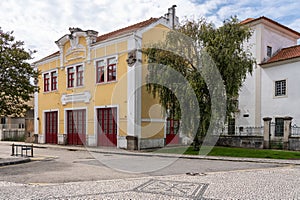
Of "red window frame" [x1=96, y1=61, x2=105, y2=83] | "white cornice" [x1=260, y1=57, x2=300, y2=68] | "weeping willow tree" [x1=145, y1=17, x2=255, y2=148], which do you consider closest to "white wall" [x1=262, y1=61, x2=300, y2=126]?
"white cornice" [x1=260, y1=57, x2=300, y2=68]

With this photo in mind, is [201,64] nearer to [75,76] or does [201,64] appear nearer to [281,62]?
[281,62]

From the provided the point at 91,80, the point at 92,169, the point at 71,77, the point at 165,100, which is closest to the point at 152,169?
the point at 92,169

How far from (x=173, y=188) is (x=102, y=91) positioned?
49.6ft

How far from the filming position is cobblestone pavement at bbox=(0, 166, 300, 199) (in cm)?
719

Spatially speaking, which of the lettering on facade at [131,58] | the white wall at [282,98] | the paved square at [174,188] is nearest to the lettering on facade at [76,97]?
the lettering on facade at [131,58]

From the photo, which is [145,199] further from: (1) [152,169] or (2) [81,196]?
(1) [152,169]

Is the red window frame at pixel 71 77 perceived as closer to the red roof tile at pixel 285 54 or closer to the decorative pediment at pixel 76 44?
the decorative pediment at pixel 76 44

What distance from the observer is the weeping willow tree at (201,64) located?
1642 cm

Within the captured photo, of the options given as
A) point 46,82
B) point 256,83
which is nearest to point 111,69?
point 46,82

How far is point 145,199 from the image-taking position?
22.4 ft

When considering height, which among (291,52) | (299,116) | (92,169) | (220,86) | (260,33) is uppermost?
(260,33)

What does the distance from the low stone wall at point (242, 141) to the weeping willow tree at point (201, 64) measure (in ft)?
17.2

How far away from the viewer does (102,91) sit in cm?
2227

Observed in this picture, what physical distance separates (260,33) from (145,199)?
23265 mm
